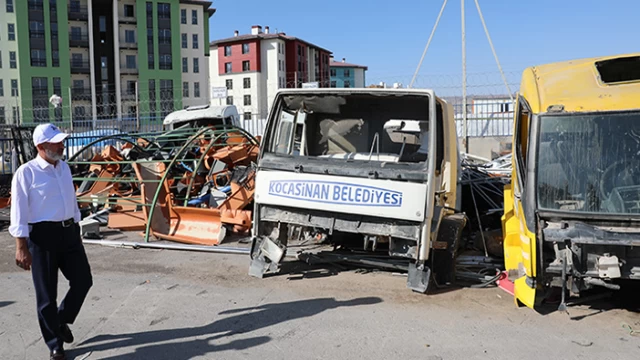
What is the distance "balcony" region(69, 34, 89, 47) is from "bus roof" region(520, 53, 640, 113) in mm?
61120

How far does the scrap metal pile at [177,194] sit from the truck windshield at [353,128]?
1720 millimetres

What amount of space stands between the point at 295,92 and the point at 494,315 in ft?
10.9

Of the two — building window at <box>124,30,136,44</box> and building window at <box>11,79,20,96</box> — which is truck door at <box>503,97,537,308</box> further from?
building window at <box>124,30,136,44</box>

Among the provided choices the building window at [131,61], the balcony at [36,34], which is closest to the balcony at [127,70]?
the building window at [131,61]

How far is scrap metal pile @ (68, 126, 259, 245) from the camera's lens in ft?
28.1

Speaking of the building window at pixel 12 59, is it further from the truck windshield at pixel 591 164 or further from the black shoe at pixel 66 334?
the truck windshield at pixel 591 164

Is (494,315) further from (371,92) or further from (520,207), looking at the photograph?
(371,92)

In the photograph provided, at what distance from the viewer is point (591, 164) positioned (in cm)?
493

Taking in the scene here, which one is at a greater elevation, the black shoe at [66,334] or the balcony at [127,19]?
the balcony at [127,19]

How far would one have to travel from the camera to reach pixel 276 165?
20.4 ft

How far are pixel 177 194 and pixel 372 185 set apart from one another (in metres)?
5.43

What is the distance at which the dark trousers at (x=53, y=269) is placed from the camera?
420 cm

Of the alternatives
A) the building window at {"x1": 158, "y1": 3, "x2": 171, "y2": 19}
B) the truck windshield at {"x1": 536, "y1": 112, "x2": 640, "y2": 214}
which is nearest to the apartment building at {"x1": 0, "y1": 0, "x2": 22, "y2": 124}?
the building window at {"x1": 158, "y1": 3, "x2": 171, "y2": 19}

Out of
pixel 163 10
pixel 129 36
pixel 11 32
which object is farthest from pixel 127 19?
pixel 11 32
